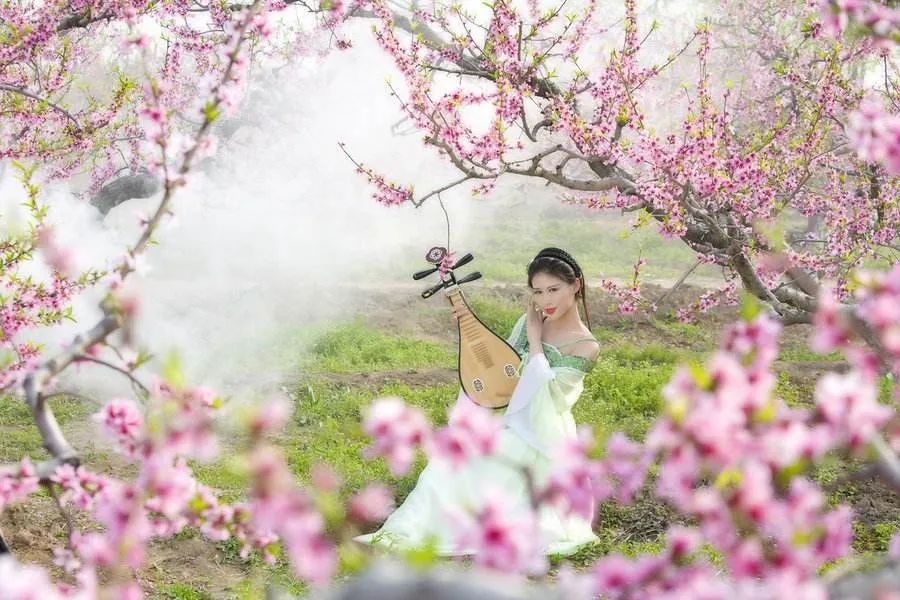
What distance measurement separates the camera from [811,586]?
1161 millimetres

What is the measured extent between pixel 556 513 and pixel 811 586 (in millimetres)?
4460

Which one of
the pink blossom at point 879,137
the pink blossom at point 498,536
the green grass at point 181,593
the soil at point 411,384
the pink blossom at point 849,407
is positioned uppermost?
the soil at point 411,384

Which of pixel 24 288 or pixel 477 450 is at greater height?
pixel 24 288

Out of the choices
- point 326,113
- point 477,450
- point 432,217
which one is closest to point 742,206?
point 477,450

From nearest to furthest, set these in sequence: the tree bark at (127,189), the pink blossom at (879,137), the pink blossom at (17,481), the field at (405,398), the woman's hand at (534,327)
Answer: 1. the pink blossom at (879,137)
2. the pink blossom at (17,481)
3. the field at (405,398)
4. the woman's hand at (534,327)
5. the tree bark at (127,189)

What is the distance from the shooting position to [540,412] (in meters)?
5.79

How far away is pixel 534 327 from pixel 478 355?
41 cm

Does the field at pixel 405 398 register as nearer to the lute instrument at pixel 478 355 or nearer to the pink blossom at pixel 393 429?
the pink blossom at pixel 393 429

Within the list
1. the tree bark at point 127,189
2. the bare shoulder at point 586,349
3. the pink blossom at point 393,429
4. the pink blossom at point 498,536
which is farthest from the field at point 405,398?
the tree bark at point 127,189

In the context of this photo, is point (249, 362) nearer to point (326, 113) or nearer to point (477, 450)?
point (477, 450)

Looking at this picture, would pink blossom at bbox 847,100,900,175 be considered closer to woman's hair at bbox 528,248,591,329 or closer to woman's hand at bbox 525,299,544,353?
woman's hair at bbox 528,248,591,329

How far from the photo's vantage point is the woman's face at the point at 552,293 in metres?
5.78

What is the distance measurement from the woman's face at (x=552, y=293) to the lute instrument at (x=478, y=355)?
0.35 meters

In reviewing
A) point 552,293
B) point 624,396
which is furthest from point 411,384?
point 552,293
